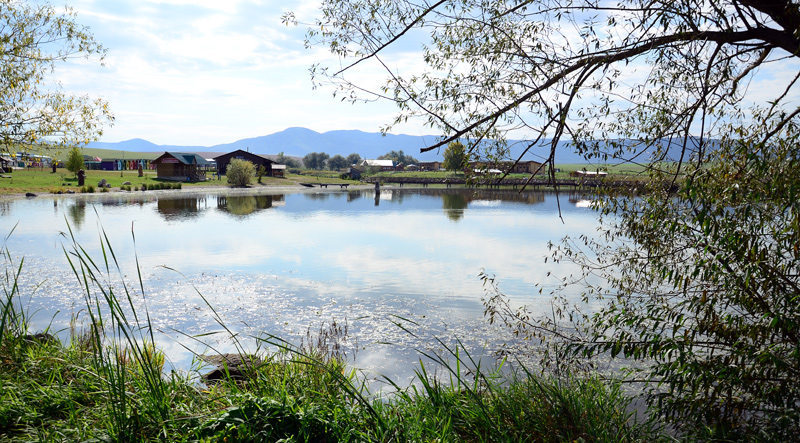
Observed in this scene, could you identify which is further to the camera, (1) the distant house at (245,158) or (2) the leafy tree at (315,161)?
(2) the leafy tree at (315,161)

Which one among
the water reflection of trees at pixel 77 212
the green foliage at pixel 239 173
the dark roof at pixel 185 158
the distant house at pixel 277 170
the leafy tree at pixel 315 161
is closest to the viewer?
the water reflection of trees at pixel 77 212

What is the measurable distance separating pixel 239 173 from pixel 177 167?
1075 cm

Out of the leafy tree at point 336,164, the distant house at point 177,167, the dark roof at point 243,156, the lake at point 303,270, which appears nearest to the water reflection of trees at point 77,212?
the lake at point 303,270

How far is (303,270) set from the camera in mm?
19312

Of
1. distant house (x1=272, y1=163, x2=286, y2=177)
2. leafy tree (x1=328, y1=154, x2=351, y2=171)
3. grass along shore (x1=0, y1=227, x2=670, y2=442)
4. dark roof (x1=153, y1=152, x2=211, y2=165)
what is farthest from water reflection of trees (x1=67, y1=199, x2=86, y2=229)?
leafy tree (x1=328, y1=154, x2=351, y2=171)

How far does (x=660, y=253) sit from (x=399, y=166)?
426 ft

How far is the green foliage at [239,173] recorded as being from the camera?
6988 cm

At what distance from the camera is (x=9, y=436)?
365 centimetres

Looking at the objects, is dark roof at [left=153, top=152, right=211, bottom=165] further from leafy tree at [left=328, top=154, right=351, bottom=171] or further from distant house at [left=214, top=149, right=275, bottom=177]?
leafy tree at [left=328, top=154, right=351, bottom=171]

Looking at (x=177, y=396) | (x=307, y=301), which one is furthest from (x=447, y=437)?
(x=307, y=301)

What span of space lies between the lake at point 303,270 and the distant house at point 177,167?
3253cm

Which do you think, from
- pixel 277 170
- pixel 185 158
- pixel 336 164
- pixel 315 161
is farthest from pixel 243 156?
pixel 315 161

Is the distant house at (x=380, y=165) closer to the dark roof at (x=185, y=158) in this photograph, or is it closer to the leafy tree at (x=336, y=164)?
the leafy tree at (x=336, y=164)

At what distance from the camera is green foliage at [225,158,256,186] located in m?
69.9
